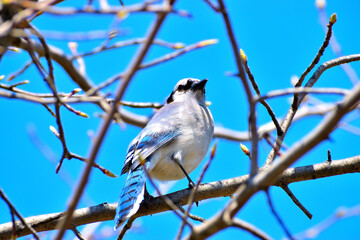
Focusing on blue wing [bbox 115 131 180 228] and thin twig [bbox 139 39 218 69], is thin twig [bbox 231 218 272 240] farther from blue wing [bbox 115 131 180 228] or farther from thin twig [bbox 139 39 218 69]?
blue wing [bbox 115 131 180 228]

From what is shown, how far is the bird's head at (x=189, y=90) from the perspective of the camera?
18.1 feet

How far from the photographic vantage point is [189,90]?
563 cm

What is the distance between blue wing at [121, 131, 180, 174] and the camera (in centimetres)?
417

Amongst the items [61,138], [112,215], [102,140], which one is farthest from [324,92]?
[112,215]

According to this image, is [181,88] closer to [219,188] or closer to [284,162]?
[219,188]

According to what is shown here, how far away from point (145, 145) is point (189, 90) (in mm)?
1540

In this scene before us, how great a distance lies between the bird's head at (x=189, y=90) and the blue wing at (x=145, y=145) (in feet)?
3.85

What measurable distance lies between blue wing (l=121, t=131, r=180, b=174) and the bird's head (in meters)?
1.17

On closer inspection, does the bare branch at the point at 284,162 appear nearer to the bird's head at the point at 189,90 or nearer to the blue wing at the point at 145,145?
the blue wing at the point at 145,145

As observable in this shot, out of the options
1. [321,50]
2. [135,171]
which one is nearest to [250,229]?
[321,50]

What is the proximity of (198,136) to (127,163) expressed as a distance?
0.76 metres

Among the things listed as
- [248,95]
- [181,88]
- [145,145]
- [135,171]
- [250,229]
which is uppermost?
[181,88]

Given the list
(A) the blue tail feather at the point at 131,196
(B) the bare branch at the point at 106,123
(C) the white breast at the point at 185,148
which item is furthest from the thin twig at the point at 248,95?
(C) the white breast at the point at 185,148

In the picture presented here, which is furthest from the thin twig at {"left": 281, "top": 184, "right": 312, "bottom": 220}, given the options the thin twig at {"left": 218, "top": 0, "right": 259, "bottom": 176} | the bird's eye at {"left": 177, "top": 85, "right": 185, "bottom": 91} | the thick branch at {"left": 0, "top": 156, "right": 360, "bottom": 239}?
the bird's eye at {"left": 177, "top": 85, "right": 185, "bottom": 91}
